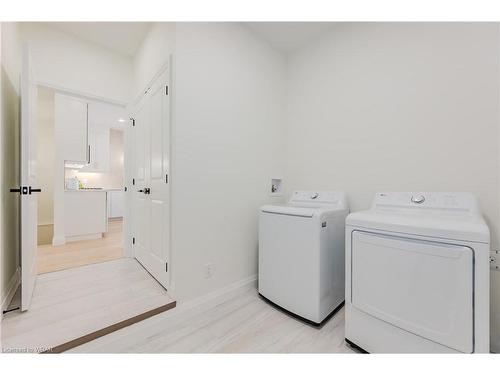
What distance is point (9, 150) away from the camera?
1.72m

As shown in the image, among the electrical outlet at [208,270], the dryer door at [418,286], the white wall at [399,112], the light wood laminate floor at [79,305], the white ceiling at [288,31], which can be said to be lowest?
the light wood laminate floor at [79,305]

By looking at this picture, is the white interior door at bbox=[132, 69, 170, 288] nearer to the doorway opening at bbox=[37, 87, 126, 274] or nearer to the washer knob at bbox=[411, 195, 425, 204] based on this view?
the doorway opening at bbox=[37, 87, 126, 274]

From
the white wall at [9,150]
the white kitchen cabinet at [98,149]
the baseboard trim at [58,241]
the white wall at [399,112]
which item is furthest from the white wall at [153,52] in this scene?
the white kitchen cabinet at [98,149]

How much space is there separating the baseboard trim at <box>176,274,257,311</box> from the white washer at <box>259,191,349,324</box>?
23cm

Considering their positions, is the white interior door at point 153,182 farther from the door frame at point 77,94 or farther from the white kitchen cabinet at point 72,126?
the white kitchen cabinet at point 72,126

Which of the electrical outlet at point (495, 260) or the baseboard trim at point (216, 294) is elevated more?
the electrical outlet at point (495, 260)

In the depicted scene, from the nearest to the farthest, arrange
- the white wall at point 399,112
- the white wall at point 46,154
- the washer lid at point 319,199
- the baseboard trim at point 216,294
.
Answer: the white wall at point 399,112
the baseboard trim at point 216,294
the washer lid at point 319,199
the white wall at point 46,154

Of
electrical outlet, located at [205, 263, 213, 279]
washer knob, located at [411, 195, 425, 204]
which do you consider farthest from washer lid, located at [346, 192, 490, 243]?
electrical outlet, located at [205, 263, 213, 279]

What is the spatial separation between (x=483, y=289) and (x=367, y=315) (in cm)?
53

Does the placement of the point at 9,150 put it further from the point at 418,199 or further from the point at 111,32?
the point at 418,199

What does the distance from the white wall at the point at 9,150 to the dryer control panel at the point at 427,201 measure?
2.65m

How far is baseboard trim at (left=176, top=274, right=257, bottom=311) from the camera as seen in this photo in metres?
1.62

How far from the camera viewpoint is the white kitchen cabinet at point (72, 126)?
3.36 m

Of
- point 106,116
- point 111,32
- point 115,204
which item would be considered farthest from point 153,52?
point 115,204
